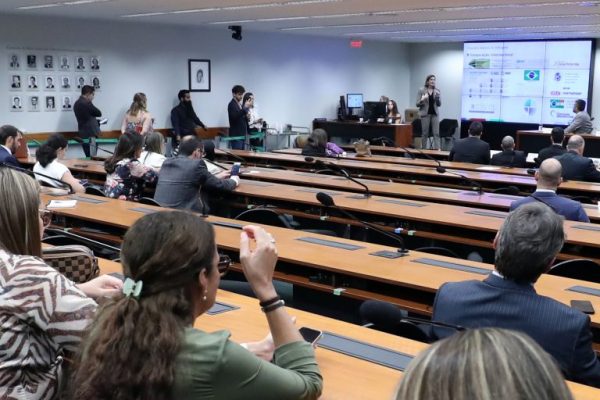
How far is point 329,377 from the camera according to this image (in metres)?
2.06

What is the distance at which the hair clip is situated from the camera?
1.49m

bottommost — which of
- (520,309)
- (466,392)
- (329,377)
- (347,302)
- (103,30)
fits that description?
Answer: (347,302)

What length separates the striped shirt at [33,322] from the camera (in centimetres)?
185

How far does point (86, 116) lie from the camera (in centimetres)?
1128

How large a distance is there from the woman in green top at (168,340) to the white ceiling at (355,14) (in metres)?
7.79

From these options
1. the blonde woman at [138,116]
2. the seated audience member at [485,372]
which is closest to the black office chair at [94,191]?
the blonde woman at [138,116]

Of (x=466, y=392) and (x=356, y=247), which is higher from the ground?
(x=466, y=392)

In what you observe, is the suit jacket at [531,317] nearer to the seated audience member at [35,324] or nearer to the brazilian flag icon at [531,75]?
the seated audience member at [35,324]

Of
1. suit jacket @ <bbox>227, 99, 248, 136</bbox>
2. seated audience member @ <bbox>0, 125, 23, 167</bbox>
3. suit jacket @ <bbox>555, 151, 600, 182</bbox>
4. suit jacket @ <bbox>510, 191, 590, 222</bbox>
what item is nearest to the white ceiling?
suit jacket @ <bbox>227, 99, 248, 136</bbox>

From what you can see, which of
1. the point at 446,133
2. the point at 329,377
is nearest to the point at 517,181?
the point at 329,377

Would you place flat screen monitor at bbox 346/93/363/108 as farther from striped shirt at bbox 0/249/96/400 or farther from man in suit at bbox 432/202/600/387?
striped shirt at bbox 0/249/96/400

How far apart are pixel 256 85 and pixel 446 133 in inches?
177

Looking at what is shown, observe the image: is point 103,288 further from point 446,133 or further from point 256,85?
point 446,133

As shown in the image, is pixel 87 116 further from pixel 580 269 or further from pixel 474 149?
pixel 580 269
